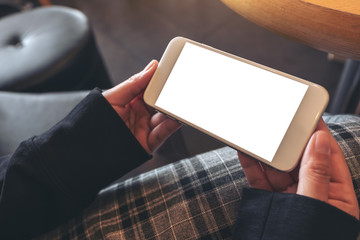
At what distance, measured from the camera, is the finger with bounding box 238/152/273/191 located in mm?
401

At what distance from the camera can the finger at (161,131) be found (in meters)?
0.49

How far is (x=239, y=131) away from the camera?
0.42 metres

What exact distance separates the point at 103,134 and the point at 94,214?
0.12 m

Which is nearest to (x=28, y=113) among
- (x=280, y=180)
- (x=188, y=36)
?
(x=280, y=180)

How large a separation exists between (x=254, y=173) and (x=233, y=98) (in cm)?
12

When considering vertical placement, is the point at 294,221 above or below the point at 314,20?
below

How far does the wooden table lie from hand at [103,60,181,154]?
0.63ft

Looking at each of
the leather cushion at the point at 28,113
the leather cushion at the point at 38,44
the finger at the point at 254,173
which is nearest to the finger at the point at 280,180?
the finger at the point at 254,173

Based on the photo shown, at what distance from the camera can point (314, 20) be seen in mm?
306

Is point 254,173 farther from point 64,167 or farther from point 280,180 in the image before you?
point 64,167

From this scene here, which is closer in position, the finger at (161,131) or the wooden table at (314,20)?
the wooden table at (314,20)

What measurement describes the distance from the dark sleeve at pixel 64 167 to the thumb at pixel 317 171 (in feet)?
0.82

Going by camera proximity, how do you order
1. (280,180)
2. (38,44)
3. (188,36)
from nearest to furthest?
1. (280,180)
2. (38,44)
3. (188,36)

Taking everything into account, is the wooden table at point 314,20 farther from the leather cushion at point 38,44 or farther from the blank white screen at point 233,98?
the leather cushion at point 38,44
